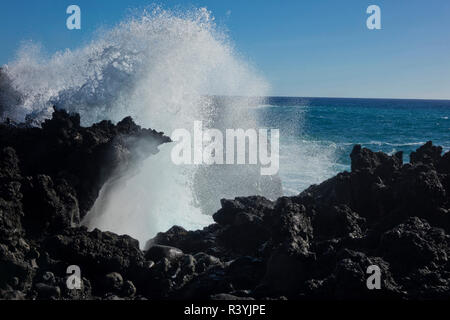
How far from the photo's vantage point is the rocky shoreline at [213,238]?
5637 mm

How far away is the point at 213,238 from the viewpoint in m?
8.10

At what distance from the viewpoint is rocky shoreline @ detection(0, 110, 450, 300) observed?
5.64 metres

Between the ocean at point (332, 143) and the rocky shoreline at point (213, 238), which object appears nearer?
the rocky shoreline at point (213, 238)

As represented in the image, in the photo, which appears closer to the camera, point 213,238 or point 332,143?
point 213,238

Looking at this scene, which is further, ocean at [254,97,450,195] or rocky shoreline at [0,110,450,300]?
ocean at [254,97,450,195]

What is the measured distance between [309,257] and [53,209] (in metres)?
3.91

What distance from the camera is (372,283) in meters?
5.35

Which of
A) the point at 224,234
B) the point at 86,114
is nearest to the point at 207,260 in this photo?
the point at 224,234

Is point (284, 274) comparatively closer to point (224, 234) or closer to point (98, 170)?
point (224, 234)

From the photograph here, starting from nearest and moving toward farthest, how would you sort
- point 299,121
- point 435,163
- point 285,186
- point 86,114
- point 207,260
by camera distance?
point 207,260 < point 435,163 < point 86,114 < point 285,186 < point 299,121

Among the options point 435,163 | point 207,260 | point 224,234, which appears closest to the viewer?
point 207,260

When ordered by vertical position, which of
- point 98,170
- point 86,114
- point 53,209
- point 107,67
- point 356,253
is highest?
point 107,67

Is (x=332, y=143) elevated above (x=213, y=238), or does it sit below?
above
